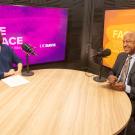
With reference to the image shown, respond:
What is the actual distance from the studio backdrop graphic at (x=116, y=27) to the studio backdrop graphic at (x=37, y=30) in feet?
2.56

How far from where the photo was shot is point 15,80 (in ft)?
8.03

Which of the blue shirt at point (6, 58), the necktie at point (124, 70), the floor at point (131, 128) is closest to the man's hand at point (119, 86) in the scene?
the necktie at point (124, 70)

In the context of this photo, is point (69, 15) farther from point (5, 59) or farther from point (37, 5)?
point (5, 59)

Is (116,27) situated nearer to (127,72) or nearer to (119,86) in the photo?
(127,72)

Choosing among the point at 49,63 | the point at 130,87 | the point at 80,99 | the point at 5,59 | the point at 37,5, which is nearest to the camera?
the point at 80,99

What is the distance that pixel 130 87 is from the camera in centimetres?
230

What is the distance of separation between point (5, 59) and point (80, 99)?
→ 55.7 inches

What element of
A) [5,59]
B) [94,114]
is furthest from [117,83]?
[5,59]

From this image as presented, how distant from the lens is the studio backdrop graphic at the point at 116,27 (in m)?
3.48

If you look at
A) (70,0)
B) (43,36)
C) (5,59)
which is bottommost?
(5,59)

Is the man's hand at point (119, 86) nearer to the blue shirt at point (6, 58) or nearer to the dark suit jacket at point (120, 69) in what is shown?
the dark suit jacket at point (120, 69)

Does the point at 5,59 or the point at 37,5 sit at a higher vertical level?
the point at 37,5

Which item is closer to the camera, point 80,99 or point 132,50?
point 80,99

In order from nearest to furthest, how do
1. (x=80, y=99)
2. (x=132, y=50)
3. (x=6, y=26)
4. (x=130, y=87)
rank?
(x=80, y=99) → (x=130, y=87) → (x=132, y=50) → (x=6, y=26)
